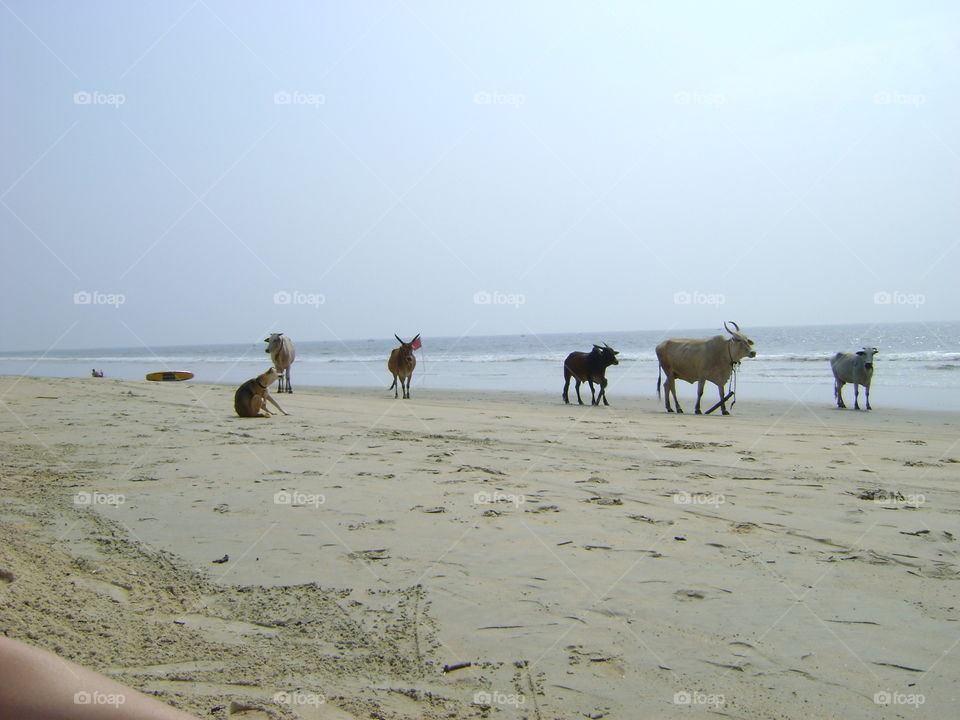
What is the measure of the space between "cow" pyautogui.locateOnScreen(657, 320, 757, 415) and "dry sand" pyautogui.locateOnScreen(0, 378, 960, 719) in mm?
6679

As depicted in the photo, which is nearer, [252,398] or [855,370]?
[252,398]

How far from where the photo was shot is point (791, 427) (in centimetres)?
1141

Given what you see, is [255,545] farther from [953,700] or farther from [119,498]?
[953,700]

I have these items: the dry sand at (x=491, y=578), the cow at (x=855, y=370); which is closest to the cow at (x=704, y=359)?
the cow at (x=855, y=370)

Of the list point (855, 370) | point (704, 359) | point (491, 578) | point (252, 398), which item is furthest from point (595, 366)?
point (491, 578)

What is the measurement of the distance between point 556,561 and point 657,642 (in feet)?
3.53

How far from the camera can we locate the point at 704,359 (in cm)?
1502

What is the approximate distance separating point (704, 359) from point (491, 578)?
1199cm

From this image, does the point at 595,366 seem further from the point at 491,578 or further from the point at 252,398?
the point at 491,578

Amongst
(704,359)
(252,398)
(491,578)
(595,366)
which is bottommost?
(491,578)

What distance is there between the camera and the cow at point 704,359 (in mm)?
14632

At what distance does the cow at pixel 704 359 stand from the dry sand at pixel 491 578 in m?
6.68

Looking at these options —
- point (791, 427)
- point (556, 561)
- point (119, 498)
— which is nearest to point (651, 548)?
point (556, 561)

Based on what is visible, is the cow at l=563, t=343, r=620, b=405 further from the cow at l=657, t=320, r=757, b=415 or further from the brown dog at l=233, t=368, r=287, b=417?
the brown dog at l=233, t=368, r=287, b=417
